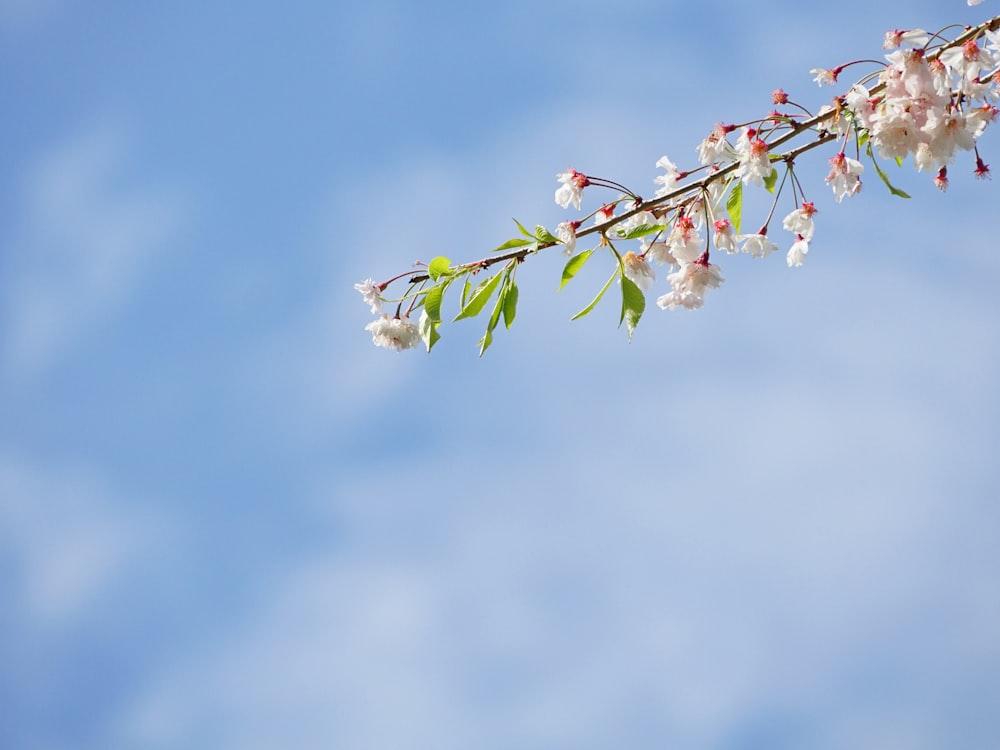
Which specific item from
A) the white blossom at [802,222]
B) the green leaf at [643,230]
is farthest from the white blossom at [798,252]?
the green leaf at [643,230]

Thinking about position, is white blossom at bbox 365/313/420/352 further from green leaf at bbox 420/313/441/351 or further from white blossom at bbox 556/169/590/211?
white blossom at bbox 556/169/590/211

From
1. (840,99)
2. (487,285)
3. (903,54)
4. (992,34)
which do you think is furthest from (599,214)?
(992,34)

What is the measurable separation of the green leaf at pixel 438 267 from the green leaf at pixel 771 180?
0.93m

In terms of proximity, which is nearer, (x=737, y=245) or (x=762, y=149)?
(x=762, y=149)

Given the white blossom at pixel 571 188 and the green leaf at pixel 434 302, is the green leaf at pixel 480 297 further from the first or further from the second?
the white blossom at pixel 571 188

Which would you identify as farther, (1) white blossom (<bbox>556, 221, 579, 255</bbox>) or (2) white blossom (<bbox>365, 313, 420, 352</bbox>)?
(2) white blossom (<bbox>365, 313, 420, 352</bbox>)

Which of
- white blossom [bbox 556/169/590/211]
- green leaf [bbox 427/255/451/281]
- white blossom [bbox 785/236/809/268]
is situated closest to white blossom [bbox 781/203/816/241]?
white blossom [bbox 785/236/809/268]

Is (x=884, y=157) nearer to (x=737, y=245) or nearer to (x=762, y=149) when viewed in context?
(x=762, y=149)

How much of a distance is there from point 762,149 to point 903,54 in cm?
41

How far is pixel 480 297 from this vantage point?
2.66 m

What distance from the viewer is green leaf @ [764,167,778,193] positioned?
2.73 m

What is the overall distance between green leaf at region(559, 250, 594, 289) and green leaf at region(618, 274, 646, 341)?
116 millimetres

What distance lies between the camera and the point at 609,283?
271cm

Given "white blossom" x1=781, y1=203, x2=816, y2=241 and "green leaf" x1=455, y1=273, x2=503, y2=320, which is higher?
"white blossom" x1=781, y1=203, x2=816, y2=241
